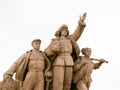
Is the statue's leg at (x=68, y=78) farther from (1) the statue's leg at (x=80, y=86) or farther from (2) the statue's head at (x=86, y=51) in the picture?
(2) the statue's head at (x=86, y=51)

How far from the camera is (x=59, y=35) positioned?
1236 cm

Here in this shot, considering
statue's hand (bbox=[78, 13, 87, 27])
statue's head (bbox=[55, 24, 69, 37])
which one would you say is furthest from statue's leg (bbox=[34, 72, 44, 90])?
statue's hand (bbox=[78, 13, 87, 27])

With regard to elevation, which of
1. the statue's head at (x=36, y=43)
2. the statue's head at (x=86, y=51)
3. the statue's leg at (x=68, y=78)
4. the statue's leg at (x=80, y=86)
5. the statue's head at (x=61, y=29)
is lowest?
the statue's leg at (x=80, y=86)

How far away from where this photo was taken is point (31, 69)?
38.5 ft

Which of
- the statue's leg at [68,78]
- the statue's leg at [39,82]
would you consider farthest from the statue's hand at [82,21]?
the statue's leg at [39,82]

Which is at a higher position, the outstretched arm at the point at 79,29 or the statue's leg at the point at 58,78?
the outstretched arm at the point at 79,29

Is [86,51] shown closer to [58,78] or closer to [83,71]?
[83,71]

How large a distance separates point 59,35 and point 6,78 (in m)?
2.04

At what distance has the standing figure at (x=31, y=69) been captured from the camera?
11.6m

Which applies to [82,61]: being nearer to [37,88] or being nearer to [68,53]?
[68,53]

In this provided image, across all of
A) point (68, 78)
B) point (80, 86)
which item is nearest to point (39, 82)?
point (68, 78)

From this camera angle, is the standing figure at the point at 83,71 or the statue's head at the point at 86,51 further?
the statue's head at the point at 86,51

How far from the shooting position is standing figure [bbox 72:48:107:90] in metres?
12.0

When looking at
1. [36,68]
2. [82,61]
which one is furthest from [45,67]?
[82,61]
